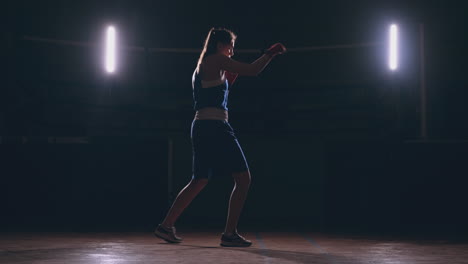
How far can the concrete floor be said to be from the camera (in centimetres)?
364

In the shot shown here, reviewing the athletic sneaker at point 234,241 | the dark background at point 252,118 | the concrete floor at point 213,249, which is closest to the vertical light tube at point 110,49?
the dark background at point 252,118

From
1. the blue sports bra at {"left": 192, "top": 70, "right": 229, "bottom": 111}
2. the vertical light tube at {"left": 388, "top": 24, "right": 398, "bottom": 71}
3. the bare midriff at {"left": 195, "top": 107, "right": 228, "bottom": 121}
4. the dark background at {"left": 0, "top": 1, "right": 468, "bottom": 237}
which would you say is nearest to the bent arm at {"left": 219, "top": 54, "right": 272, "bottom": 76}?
the blue sports bra at {"left": 192, "top": 70, "right": 229, "bottom": 111}

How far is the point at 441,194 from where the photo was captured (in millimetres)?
5957

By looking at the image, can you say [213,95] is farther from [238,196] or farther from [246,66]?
[238,196]

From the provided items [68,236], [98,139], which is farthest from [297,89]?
[68,236]

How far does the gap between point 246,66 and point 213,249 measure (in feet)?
4.05

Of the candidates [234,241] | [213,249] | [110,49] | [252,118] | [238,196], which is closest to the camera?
[213,249]

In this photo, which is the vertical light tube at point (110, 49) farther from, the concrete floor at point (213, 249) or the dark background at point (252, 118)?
the concrete floor at point (213, 249)

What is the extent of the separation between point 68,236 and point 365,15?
527 centimetres

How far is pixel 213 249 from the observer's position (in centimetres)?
418

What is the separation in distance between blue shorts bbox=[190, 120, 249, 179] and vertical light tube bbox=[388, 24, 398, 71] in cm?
348

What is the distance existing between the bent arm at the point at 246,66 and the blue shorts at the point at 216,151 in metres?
0.37

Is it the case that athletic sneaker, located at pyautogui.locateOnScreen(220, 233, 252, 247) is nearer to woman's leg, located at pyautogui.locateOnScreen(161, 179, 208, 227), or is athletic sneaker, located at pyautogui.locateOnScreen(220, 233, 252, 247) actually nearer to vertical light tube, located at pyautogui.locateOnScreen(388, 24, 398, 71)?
woman's leg, located at pyautogui.locateOnScreen(161, 179, 208, 227)

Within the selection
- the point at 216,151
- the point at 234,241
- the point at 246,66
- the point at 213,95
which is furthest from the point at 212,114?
the point at 234,241
